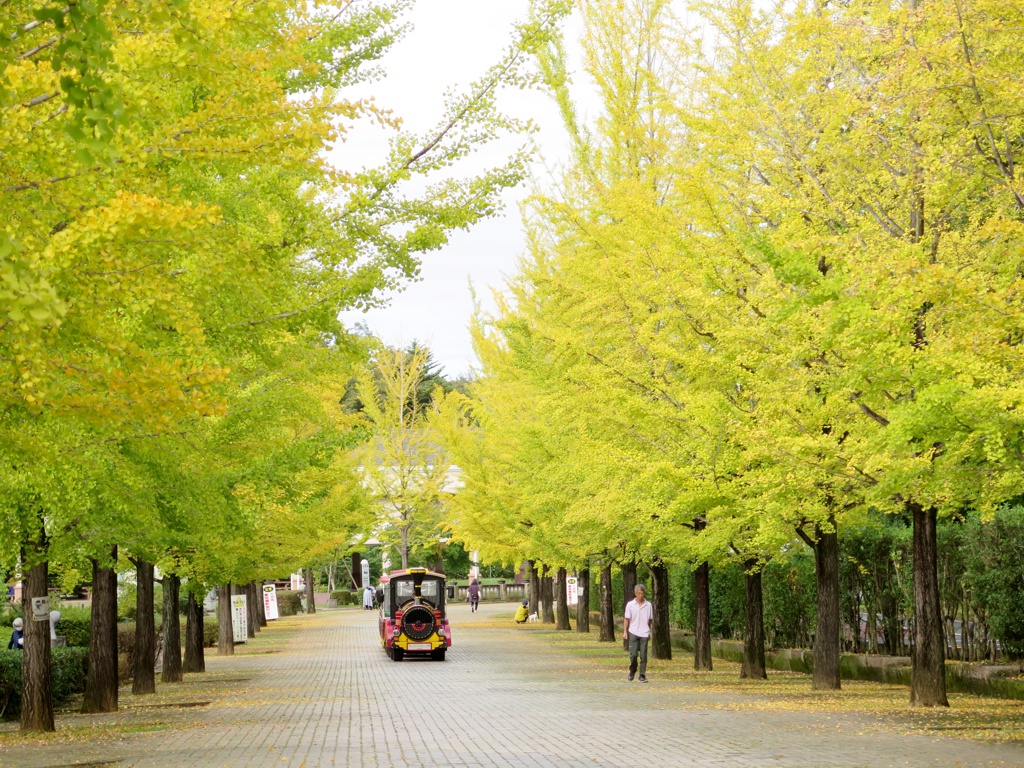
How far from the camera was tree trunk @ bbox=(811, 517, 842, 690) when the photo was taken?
18594mm

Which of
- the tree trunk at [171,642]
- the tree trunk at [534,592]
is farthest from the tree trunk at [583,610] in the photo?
the tree trunk at [171,642]

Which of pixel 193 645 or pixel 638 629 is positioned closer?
pixel 638 629

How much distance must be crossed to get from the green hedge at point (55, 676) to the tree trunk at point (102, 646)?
41.6 inches

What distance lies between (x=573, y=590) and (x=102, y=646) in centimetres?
2659

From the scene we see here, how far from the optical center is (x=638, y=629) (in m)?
21.8

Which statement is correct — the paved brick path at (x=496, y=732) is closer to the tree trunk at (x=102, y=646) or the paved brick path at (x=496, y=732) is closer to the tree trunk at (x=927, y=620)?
the tree trunk at (x=102, y=646)

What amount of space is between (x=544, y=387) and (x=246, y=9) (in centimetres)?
1705

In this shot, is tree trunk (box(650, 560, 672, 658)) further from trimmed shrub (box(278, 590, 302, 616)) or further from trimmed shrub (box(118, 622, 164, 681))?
trimmed shrub (box(278, 590, 302, 616))

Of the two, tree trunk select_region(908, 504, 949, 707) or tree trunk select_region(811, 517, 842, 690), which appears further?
tree trunk select_region(811, 517, 842, 690)

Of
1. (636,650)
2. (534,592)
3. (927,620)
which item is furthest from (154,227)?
(534,592)

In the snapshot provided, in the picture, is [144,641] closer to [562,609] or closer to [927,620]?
[927,620]

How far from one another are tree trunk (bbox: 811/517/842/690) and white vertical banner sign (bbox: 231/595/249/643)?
71.9 ft

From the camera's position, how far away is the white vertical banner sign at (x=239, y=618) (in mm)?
36625

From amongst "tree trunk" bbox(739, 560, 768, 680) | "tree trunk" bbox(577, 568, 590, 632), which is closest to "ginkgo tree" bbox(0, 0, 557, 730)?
"tree trunk" bbox(739, 560, 768, 680)
